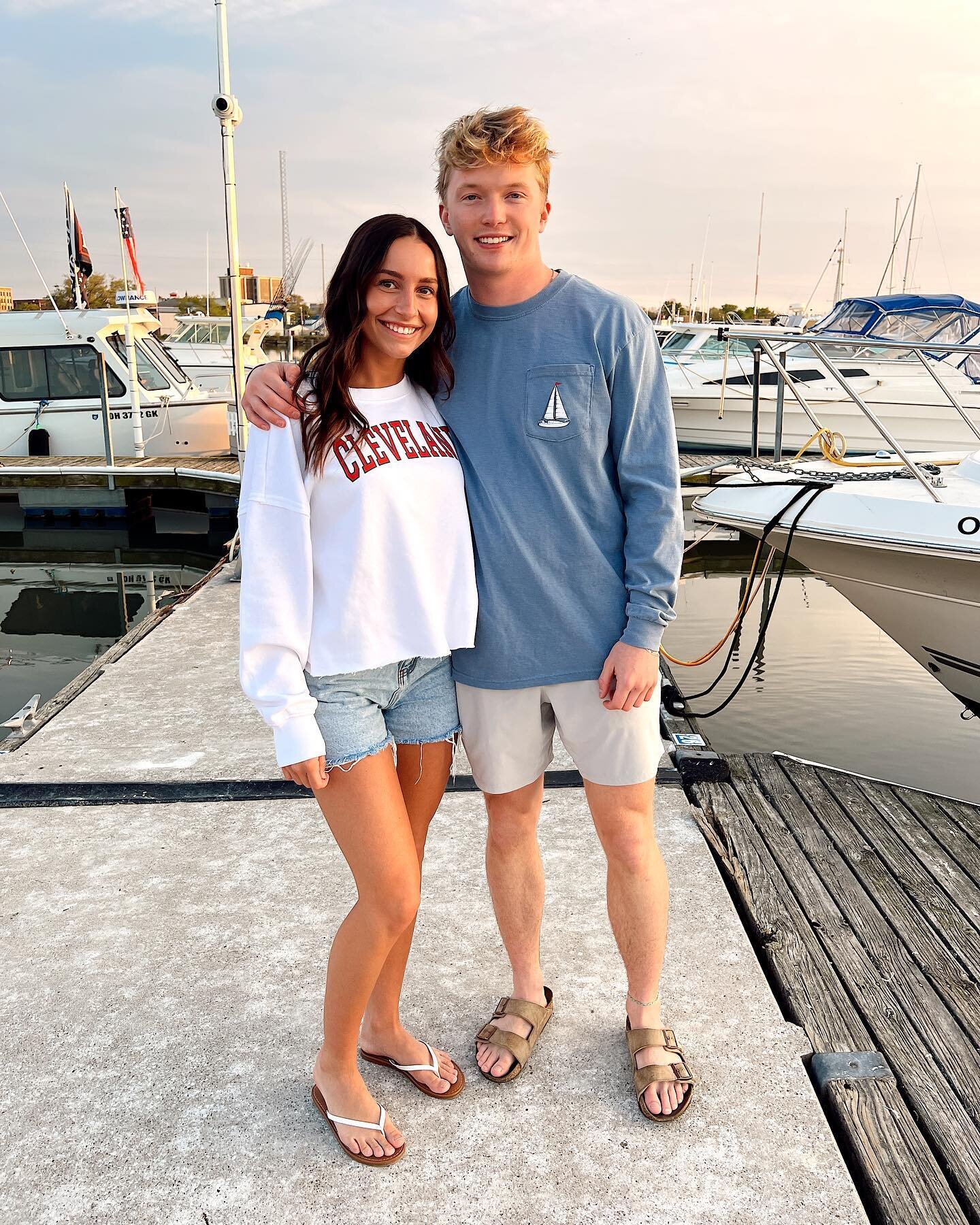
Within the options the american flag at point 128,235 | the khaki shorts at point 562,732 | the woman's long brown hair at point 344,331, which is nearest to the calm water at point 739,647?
the american flag at point 128,235

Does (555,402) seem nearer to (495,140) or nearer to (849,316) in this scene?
(495,140)

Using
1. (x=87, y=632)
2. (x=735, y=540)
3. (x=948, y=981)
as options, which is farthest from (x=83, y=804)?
(x=735, y=540)

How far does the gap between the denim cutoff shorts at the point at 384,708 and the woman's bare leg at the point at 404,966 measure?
0.14ft

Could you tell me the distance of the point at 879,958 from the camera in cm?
278

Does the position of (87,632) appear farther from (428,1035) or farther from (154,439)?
(428,1035)

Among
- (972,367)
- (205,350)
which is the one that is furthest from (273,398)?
(205,350)

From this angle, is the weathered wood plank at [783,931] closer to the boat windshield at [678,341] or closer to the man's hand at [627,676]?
the man's hand at [627,676]

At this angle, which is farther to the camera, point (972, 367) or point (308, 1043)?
point (972, 367)

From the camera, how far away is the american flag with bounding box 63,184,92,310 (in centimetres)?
1502

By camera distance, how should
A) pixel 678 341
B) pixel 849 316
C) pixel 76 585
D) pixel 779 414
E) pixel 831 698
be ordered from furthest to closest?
pixel 678 341, pixel 76 585, pixel 831 698, pixel 849 316, pixel 779 414

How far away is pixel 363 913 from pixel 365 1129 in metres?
0.45

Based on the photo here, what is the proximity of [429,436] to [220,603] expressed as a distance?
216 inches

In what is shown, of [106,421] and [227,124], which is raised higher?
[227,124]

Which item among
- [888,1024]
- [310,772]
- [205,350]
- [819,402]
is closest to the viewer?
[310,772]
